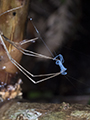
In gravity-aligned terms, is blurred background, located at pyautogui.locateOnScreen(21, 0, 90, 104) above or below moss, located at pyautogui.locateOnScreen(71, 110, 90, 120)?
above

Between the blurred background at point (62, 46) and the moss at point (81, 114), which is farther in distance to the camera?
the blurred background at point (62, 46)

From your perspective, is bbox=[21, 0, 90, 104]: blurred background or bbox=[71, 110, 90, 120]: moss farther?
bbox=[21, 0, 90, 104]: blurred background

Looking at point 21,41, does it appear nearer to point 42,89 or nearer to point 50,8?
point 50,8

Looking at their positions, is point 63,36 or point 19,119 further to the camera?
point 63,36

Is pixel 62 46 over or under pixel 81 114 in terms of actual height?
over

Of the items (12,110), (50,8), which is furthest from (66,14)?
(12,110)

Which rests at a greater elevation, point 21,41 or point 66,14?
point 66,14

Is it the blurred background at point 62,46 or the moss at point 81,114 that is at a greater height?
the blurred background at point 62,46

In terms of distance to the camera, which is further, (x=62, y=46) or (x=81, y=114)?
(x=62, y=46)
